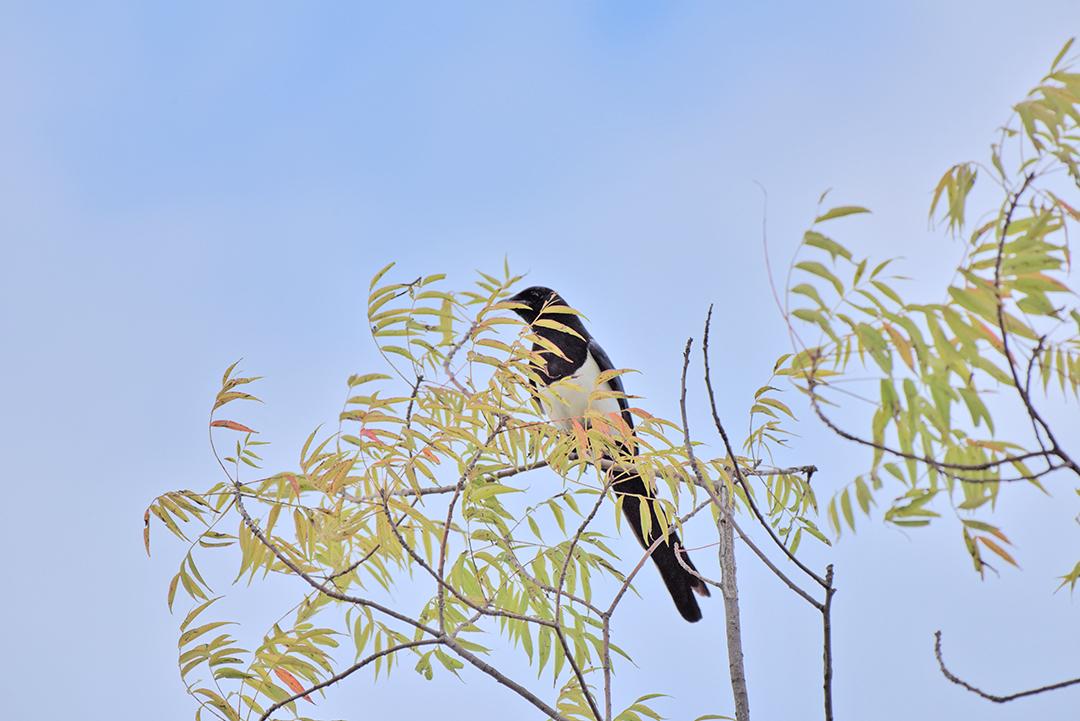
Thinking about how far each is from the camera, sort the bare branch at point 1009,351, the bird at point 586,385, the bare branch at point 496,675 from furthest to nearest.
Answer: the bird at point 586,385, the bare branch at point 496,675, the bare branch at point 1009,351

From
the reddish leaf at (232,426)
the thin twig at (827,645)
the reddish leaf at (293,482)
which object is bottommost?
the thin twig at (827,645)

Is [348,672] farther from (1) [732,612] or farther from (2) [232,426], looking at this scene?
(1) [732,612]

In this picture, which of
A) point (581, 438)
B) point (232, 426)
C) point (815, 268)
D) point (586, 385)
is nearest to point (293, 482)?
point (232, 426)

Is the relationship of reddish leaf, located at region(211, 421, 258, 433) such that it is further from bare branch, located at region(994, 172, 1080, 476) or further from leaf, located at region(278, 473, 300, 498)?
bare branch, located at region(994, 172, 1080, 476)

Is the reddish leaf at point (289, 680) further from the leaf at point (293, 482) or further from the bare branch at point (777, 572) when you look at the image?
the bare branch at point (777, 572)

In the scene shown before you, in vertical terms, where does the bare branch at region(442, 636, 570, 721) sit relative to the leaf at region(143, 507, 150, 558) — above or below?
below

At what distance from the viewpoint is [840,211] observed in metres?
1.76

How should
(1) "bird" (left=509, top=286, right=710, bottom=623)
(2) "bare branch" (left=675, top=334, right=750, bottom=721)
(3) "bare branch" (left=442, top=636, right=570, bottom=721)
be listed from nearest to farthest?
(3) "bare branch" (left=442, top=636, right=570, bottom=721), (2) "bare branch" (left=675, top=334, right=750, bottom=721), (1) "bird" (left=509, top=286, right=710, bottom=623)

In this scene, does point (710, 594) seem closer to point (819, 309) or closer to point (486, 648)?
point (486, 648)

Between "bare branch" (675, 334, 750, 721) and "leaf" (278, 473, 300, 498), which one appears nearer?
"leaf" (278, 473, 300, 498)

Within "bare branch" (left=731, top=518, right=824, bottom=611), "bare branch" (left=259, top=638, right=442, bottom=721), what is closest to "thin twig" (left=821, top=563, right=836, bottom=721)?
"bare branch" (left=731, top=518, right=824, bottom=611)

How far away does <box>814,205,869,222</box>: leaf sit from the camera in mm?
1761

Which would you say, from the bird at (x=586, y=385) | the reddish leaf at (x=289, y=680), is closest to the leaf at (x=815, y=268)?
the reddish leaf at (x=289, y=680)

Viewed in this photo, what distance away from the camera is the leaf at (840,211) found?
1761 millimetres
